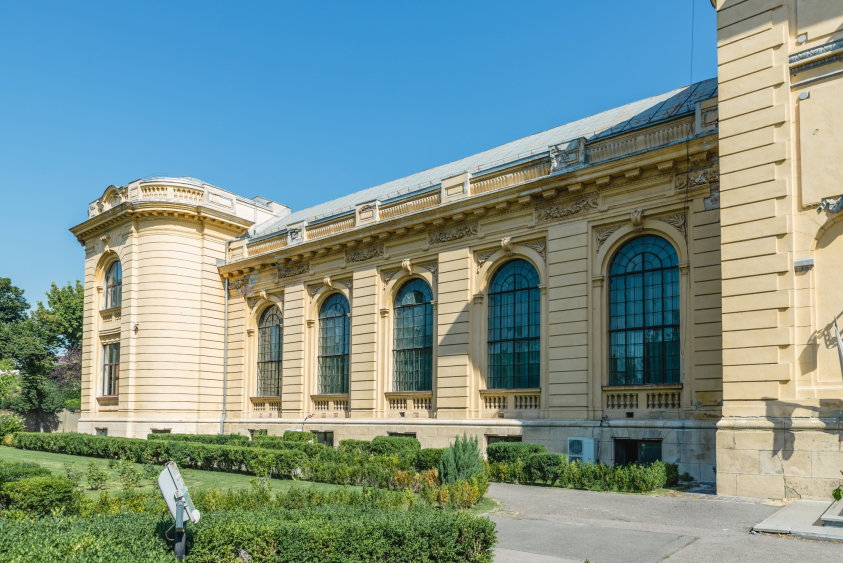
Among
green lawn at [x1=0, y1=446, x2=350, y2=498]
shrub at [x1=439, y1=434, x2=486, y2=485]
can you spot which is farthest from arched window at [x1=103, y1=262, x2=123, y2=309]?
shrub at [x1=439, y1=434, x2=486, y2=485]

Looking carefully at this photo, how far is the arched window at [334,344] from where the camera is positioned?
33.3 meters

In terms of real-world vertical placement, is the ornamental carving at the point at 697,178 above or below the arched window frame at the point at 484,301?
above

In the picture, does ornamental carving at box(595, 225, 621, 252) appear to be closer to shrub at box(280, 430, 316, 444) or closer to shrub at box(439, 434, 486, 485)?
shrub at box(439, 434, 486, 485)

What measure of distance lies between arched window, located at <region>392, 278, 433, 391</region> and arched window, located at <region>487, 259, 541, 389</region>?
10.7ft

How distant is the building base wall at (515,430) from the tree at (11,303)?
90.3ft

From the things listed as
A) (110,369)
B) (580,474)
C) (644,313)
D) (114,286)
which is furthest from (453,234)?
(110,369)

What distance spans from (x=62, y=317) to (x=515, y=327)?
48971mm

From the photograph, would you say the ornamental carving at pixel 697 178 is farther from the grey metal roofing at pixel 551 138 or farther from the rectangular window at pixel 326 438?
the rectangular window at pixel 326 438

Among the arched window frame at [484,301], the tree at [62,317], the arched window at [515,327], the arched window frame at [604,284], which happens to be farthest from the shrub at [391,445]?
the tree at [62,317]

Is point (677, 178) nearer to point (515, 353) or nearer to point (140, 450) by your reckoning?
point (515, 353)

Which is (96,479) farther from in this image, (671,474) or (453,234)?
(453,234)

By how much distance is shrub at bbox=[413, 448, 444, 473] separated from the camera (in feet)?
71.4

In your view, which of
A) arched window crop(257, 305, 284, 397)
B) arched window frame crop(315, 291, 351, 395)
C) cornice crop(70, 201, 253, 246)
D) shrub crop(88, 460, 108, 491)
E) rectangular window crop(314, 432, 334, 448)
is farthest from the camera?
cornice crop(70, 201, 253, 246)

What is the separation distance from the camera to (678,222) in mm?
22656
